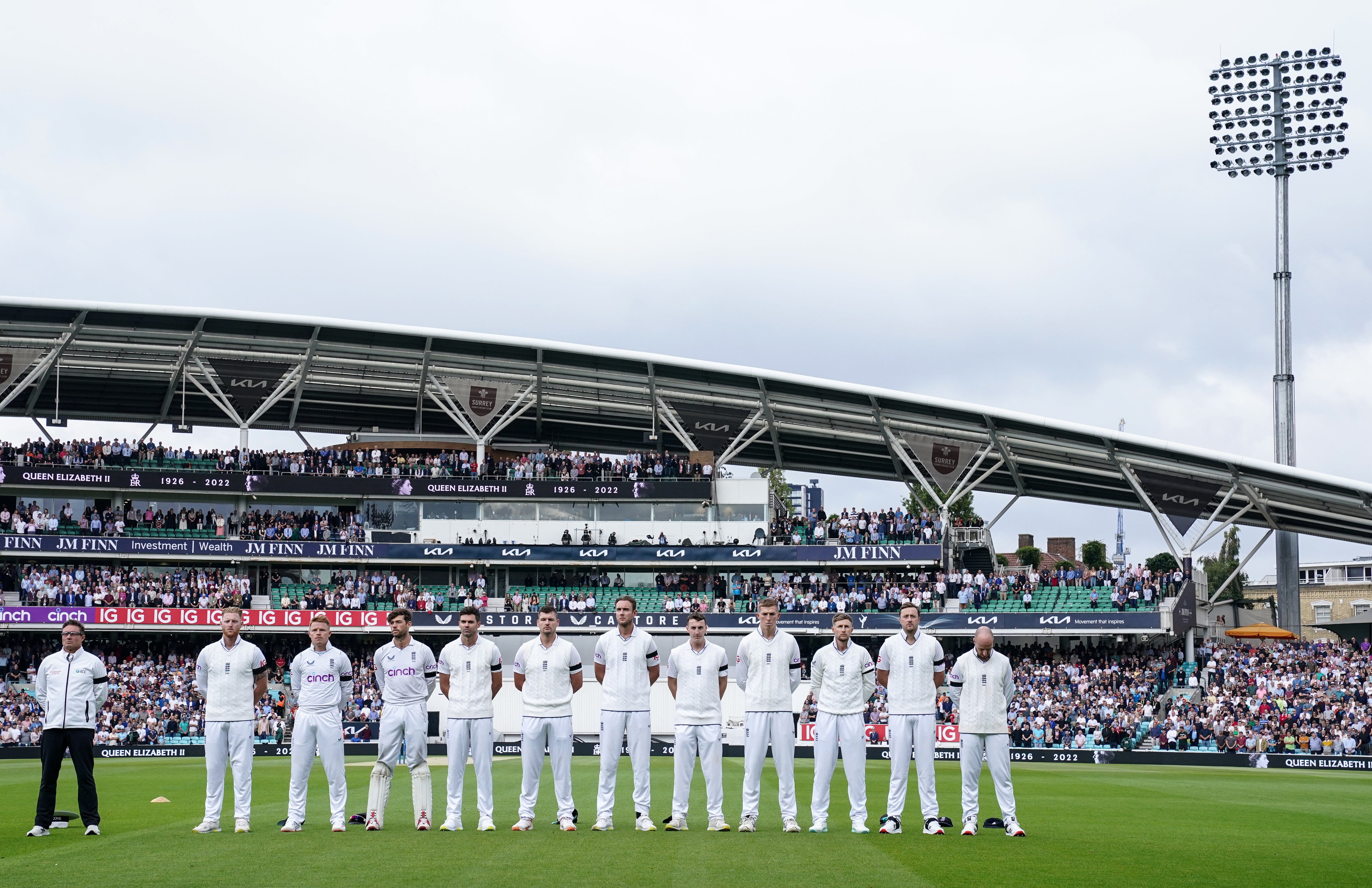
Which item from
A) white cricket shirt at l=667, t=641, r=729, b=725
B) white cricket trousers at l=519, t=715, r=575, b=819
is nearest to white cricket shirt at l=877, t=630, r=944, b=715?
white cricket shirt at l=667, t=641, r=729, b=725

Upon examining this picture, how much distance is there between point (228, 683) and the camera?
12820 mm

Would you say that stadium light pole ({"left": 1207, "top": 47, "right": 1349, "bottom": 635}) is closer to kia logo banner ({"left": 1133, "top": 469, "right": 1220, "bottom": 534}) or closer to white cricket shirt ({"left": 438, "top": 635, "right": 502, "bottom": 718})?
kia logo banner ({"left": 1133, "top": 469, "right": 1220, "bottom": 534})

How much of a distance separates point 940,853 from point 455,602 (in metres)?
40.5

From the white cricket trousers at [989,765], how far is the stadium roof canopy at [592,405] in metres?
35.7

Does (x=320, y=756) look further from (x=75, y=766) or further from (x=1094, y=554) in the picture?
(x=1094, y=554)

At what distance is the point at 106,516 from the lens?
163 feet

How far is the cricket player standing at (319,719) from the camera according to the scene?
12.4 meters

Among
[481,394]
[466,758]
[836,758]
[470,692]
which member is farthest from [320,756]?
[481,394]

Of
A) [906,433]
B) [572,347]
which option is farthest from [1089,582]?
[572,347]

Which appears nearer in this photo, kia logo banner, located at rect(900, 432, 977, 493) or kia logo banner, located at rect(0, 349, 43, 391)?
kia logo banner, located at rect(0, 349, 43, 391)

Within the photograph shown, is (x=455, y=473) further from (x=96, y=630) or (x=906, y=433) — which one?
(x=906, y=433)

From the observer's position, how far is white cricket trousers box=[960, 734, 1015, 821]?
12445 millimetres

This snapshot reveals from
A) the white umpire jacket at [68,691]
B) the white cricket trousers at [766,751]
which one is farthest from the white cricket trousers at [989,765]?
the white umpire jacket at [68,691]

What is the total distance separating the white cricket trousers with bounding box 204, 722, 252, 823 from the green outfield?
35 cm
